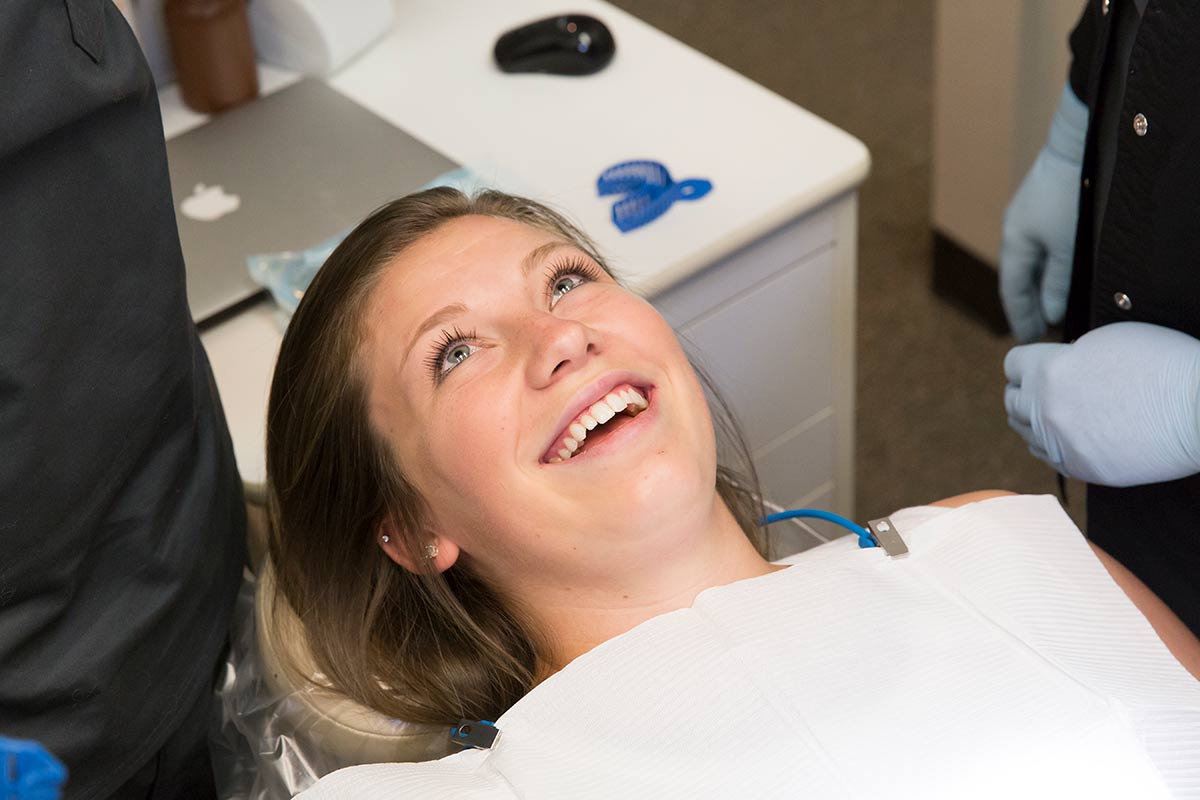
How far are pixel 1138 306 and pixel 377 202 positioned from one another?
0.79 meters

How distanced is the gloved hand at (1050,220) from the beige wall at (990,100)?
648mm

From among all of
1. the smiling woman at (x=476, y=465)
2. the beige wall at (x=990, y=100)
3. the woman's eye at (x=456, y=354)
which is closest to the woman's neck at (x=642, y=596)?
the smiling woman at (x=476, y=465)

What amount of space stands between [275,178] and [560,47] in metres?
0.38

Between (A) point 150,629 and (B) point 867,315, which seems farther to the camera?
(B) point 867,315

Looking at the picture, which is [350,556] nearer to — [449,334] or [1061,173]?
[449,334]

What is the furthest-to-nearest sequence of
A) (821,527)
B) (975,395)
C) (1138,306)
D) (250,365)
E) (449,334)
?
(975,395) → (821,527) → (250,365) → (1138,306) → (449,334)

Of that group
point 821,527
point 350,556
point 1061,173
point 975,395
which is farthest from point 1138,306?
point 975,395

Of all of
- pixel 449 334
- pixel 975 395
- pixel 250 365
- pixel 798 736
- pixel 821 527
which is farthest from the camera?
pixel 975 395

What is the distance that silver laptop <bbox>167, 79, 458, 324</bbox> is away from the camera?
147 centimetres

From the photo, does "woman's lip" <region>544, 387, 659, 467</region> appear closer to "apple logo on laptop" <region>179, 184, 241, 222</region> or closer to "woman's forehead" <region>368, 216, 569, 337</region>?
"woman's forehead" <region>368, 216, 569, 337</region>

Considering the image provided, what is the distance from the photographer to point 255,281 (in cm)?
144

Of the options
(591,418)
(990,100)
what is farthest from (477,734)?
(990,100)

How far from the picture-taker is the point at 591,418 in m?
1.11

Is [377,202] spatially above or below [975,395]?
above
